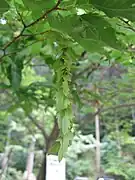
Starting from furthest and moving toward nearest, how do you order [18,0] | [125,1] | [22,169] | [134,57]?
[22,169], [134,57], [18,0], [125,1]

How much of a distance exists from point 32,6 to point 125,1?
0.31 feet

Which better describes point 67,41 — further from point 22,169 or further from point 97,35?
point 22,169

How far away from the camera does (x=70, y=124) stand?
283 millimetres

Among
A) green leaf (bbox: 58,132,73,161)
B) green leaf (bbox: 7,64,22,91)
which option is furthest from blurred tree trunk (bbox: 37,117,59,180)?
green leaf (bbox: 58,132,73,161)

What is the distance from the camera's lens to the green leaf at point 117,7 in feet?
0.82

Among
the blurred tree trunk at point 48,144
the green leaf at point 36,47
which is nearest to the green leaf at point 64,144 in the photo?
the green leaf at point 36,47

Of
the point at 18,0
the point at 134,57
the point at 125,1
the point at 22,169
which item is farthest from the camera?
the point at 22,169

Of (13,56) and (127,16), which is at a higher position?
(13,56)

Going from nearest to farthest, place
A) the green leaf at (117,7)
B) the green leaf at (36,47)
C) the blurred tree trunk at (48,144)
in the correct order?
the green leaf at (117,7) < the green leaf at (36,47) < the blurred tree trunk at (48,144)

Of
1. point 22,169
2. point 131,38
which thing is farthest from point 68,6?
point 22,169

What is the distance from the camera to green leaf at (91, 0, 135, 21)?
0.82 ft

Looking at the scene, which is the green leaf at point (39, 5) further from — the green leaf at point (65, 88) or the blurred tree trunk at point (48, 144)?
the blurred tree trunk at point (48, 144)

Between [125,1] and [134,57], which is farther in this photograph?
[134,57]

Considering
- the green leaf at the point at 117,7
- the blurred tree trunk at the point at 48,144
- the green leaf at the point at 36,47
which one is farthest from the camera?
the blurred tree trunk at the point at 48,144
